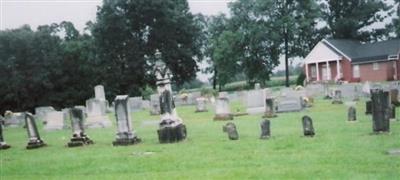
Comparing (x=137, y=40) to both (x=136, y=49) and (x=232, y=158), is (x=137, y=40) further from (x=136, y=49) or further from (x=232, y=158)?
(x=232, y=158)

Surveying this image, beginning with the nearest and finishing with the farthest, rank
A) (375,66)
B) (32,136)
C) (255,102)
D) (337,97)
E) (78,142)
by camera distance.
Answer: (78,142)
(32,136)
(255,102)
(337,97)
(375,66)

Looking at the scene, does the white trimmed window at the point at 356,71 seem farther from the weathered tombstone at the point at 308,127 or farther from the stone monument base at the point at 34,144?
the stone monument base at the point at 34,144

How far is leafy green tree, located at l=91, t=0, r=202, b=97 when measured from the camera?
54.7m

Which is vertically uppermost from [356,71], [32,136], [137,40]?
[137,40]

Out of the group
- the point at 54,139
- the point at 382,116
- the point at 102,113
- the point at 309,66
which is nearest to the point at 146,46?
the point at 309,66

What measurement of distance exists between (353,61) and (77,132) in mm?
43430

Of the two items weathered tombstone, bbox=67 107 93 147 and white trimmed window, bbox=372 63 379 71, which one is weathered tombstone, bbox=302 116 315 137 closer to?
weathered tombstone, bbox=67 107 93 147

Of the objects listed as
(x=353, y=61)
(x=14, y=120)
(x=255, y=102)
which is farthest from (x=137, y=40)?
(x=255, y=102)

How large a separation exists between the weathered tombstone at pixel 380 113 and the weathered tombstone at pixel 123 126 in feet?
24.2

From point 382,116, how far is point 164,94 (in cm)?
674

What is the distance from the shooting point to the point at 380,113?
14055mm

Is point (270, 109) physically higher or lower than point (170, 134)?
higher

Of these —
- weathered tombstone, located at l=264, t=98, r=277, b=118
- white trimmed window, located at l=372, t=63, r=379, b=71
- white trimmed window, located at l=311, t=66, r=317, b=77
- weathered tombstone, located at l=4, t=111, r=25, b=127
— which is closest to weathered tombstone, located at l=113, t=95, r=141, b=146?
weathered tombstone, located at l=264, t=98, r=277, b=118

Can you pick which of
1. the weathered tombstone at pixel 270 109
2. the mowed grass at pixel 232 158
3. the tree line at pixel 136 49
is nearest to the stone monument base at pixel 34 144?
the mowed grass at pixel 232 158
